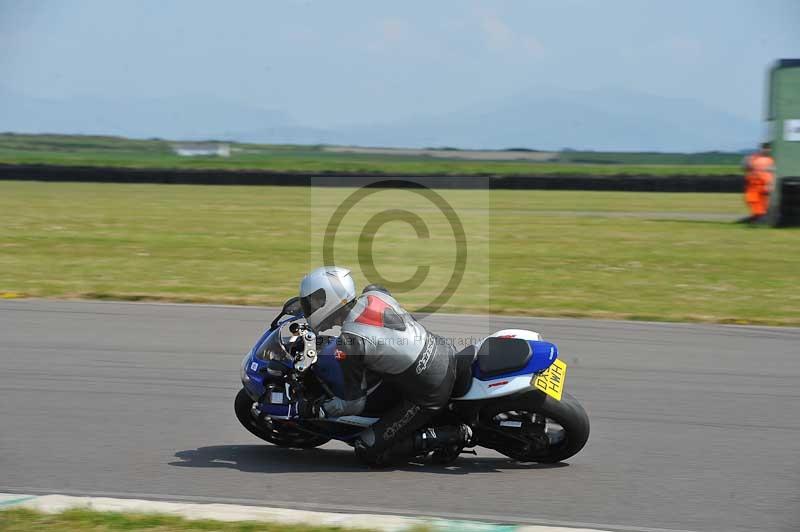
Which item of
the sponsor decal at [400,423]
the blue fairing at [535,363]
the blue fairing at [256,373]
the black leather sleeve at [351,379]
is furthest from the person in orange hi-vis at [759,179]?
the blue fairing at [256,373]

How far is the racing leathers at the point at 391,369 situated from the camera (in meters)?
5.27

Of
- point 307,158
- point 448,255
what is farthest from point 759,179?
point 307,158

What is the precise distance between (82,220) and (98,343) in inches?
552

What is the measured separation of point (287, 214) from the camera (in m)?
24.4

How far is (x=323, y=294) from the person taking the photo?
17.1ft

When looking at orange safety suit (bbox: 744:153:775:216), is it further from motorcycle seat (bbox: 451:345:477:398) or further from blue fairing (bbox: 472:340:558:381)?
motorcycle seat (bbox: 451:345:477:398)

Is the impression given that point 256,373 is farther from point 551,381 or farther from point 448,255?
point 448,255

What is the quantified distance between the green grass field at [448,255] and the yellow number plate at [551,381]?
5.31 meters

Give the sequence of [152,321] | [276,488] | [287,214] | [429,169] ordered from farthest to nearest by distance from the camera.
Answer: [429,169], [287,214], [152,321], [276,488]

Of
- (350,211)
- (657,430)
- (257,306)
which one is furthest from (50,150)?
(657,430)

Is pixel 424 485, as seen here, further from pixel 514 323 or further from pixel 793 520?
pixel 514 323

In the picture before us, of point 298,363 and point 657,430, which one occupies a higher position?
point 298,363

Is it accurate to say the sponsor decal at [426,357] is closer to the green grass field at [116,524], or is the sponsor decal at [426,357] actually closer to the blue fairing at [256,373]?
the blue fairing at [256,373]

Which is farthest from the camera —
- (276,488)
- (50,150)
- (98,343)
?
(50,150)
